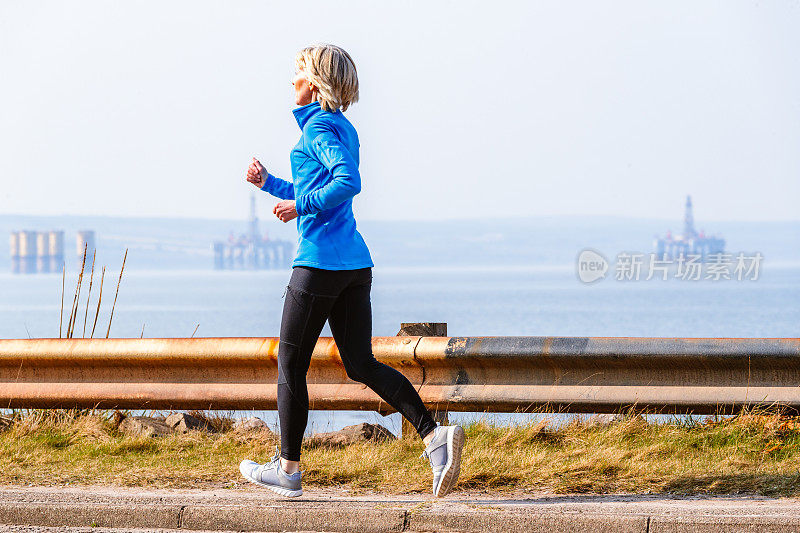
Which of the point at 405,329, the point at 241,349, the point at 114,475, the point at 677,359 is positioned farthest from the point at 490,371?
the point at 114,475

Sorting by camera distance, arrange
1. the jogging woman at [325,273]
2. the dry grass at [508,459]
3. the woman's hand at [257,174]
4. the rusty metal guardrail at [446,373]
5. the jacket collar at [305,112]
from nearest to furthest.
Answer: the jogging woman at [325,273]
the jacket collar at [305,112]
the woman's hand at [257,174]
the dry grass at [508,459]
the rusty metal guardrail at [446,373]

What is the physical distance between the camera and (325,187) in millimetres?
3902

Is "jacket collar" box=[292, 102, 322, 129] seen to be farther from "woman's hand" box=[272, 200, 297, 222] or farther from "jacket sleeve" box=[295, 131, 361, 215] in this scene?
"woman's hand" box=[272, 200, 297, 222]

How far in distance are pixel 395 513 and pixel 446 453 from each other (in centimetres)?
38

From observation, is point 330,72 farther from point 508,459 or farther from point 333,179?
point 508,459

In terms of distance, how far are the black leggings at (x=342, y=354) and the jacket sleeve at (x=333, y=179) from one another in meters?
0.31

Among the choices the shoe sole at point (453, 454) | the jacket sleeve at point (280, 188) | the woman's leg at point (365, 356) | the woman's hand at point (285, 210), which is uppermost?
the jacket sleeve at point (280, 188)

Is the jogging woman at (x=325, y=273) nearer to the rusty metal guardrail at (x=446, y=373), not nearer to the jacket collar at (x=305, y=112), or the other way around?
the jacket collar at (x=305, y=112)

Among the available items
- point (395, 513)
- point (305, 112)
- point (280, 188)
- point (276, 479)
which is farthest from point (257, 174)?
point (395, 513)

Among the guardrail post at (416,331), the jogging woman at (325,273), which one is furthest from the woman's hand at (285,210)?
the guardrail post at (416,331)

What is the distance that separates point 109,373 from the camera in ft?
18.2

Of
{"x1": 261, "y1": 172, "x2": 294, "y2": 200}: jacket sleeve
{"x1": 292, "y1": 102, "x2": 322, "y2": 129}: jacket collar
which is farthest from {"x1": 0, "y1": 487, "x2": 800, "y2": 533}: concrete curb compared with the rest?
{"x1": 292, "y1": 102, "x2": 322, "y2": 129}: jacket collar

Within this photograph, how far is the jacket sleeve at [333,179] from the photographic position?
388cm

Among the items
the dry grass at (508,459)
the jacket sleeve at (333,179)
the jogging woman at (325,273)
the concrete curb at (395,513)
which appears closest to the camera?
the concrete curb at (395,513)
